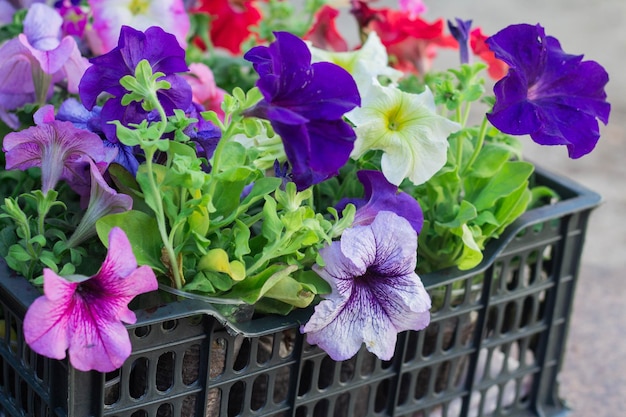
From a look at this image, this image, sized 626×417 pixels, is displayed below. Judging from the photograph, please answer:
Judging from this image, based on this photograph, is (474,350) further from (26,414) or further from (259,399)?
(26,414)

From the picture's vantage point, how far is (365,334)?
0.71 m

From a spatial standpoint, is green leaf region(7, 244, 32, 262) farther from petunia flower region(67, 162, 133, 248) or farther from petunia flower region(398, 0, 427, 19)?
petunia flower region(398, 0, 427, 19)

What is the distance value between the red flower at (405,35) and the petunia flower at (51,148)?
1.52 ft

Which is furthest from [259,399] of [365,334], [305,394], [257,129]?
[257,129]

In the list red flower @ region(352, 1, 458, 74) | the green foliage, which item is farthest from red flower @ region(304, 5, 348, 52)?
the green foliage

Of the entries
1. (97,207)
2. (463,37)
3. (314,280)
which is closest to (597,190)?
(463,37)

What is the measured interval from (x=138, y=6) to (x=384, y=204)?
1.33 feet

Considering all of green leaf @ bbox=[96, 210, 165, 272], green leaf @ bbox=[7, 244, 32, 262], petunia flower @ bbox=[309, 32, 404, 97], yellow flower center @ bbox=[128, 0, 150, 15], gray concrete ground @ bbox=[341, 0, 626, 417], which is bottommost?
gray concrete ground @ bbox=[341, 0, 626, 417]

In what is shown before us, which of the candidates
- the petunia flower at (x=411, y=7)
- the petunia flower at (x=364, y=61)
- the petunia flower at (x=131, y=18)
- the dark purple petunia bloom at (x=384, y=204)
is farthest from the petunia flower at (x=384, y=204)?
the petunia flower at (x=411, y=7)

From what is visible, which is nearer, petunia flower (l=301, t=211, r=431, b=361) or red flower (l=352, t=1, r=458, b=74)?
petunia flower (l=301, t=211, r=431, b=361)

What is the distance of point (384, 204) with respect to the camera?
2.43 ft

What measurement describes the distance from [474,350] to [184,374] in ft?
1.01

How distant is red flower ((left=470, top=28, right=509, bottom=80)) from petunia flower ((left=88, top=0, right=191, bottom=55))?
306mm

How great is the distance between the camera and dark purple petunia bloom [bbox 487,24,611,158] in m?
0.73
